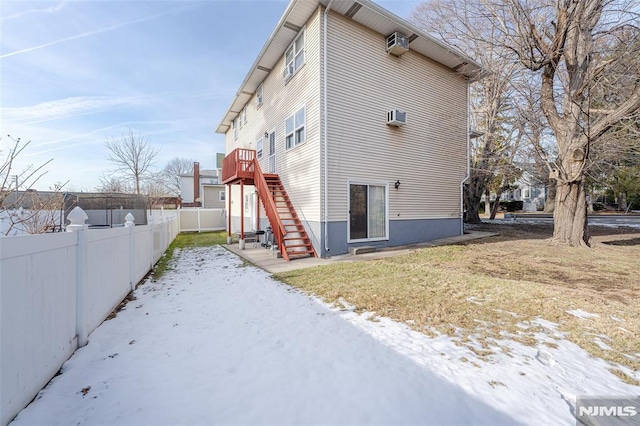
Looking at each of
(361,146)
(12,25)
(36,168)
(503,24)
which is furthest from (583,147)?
(12,25)

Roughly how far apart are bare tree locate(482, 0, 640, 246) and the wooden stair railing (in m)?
8.81

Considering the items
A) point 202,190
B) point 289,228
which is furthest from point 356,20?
point 202,190

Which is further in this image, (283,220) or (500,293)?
(283,220)

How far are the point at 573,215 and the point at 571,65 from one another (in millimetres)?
4887

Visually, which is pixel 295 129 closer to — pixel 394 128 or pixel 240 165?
pixel 240 165

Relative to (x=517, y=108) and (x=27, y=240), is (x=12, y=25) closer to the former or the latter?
(x=27, y=240)

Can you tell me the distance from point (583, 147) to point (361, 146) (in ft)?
23.2

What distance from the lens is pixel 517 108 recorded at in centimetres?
1020

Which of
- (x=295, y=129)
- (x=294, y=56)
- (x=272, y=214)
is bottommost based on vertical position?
(x=272, y=214)

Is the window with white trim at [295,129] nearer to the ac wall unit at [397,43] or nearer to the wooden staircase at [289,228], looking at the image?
the wooden staircase at [289,228]

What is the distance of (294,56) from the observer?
33.1ft

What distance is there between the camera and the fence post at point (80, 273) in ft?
9.88

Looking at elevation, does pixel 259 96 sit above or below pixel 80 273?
above

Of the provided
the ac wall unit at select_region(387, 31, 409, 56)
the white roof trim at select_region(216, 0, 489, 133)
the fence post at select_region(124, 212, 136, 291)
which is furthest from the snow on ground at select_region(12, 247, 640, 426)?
the ac wall unit at select_region(387, 31, 409, 56)
